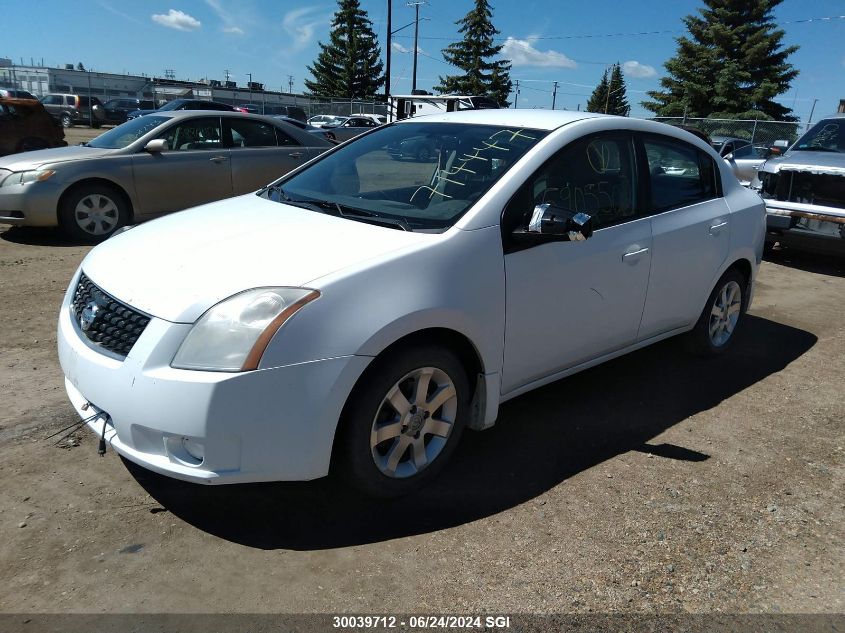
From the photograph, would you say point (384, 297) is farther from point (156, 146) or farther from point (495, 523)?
point (156, 146)

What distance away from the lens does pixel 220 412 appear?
7.91 ft

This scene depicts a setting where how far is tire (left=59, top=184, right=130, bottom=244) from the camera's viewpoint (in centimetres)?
759

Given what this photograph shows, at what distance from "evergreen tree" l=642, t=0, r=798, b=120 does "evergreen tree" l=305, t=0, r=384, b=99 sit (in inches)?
1140

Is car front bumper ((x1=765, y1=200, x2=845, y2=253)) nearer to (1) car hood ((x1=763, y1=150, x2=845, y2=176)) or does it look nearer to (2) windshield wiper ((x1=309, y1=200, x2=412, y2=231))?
(1) car hood ((x1=763, y1=150, x2=845, y2=176))

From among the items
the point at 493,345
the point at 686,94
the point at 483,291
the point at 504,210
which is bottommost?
the point at 493,345

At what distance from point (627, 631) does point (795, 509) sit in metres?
1.32

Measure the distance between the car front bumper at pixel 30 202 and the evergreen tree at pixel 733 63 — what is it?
40910 millimetres

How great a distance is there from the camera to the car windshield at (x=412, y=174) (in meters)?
3.21

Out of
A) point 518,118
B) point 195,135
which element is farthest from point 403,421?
point 195,135

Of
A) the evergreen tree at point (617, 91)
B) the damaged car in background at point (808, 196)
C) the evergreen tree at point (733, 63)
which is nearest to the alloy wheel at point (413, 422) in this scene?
the damaged car in background at point (808, 196)

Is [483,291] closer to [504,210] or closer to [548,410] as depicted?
[504,210]

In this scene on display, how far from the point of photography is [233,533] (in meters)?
2.76

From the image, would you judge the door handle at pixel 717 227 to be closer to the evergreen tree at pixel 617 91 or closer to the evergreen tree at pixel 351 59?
the evergreen tree at pixel 351 59

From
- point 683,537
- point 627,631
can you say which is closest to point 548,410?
point 683,537
